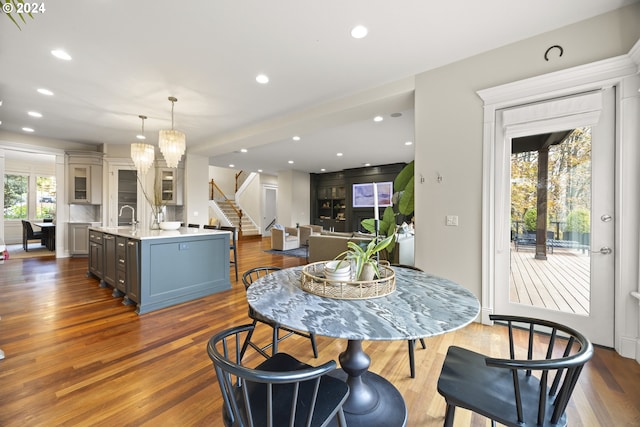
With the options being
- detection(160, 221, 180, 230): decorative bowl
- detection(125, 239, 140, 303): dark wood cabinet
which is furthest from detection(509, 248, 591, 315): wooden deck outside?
detection(160, 221, 180, 230): decorative bowl

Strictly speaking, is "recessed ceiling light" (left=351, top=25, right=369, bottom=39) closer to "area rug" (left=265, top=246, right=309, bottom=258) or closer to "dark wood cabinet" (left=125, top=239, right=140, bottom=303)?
"dark wood cabinet" (left=125, top=239, right=140, bottom=303)

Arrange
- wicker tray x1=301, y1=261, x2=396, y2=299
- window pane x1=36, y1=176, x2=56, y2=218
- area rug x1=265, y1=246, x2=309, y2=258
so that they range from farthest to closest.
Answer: window pane x1=36, y1=176, x2=56, y2=218
area rug x1=265, y1=246, x2=309, y2=258
wicker tray x1=301, y1=261, x2=396, y2=299

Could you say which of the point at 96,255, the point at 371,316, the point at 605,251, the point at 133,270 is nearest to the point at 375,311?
the point at 371,316

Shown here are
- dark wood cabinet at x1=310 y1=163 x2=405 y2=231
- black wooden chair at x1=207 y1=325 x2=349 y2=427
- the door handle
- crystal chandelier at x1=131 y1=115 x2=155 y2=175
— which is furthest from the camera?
dark wood cabinet at x1=310 y1=163 x2=405 y2=231

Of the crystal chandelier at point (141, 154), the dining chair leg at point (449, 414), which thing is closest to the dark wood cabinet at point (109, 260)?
the crystal chandelier at point (141, 154)

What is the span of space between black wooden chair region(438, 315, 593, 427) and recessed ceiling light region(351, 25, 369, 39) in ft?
7.82

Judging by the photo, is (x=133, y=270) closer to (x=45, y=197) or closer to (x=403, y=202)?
(x=403, y=202)

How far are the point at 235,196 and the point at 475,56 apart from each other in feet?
34.4

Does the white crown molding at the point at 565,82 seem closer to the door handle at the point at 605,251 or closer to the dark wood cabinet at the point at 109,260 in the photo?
the door handle at the point at 605,251

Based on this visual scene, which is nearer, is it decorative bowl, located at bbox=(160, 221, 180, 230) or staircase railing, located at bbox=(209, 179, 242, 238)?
decorative bowl, located at bbox=(160, 221, 180, 230)

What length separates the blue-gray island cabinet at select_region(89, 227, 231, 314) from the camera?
2.91m

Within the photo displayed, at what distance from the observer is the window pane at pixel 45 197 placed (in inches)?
322

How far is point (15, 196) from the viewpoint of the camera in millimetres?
7785

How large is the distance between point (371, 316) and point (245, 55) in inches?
110
